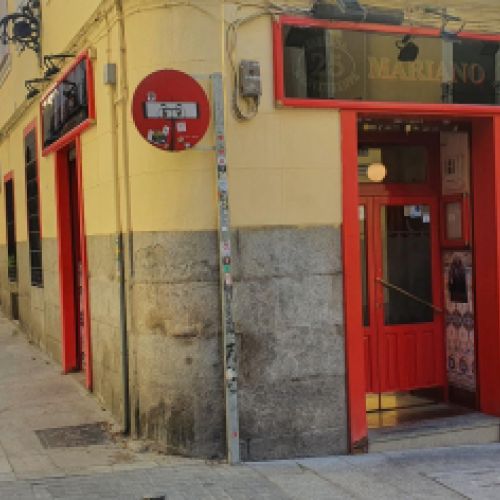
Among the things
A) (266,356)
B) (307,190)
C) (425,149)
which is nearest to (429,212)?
(425,149)

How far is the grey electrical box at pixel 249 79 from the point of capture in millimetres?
6734

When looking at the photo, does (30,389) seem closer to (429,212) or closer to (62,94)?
(62,94)

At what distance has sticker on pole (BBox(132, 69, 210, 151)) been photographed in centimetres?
653

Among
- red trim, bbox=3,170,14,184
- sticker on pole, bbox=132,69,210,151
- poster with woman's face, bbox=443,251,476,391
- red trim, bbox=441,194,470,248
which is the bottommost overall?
poster with woman's face, bbox=443,251,476,391

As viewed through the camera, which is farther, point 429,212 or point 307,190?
point 429,212

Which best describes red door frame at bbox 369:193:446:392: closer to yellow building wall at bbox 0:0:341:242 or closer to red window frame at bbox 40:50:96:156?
yellow building wall at bbox 0:0:341:242

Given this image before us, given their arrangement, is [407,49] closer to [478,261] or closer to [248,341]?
[478,261]

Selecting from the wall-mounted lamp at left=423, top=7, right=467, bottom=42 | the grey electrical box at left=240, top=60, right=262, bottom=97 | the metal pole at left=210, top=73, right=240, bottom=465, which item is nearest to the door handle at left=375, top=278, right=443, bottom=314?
the metal pole at left=210, top=73, right=240, bottom=465

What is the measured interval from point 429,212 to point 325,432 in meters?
2.79

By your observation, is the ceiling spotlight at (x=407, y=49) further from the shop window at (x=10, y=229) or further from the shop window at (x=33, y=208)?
the shop window at (x=10, y=229)

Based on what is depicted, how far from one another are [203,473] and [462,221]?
12.0 feet

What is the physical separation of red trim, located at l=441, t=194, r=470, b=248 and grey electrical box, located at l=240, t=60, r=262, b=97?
2614 mm

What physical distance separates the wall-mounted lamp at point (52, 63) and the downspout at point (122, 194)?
2.43 metres

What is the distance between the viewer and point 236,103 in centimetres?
680
